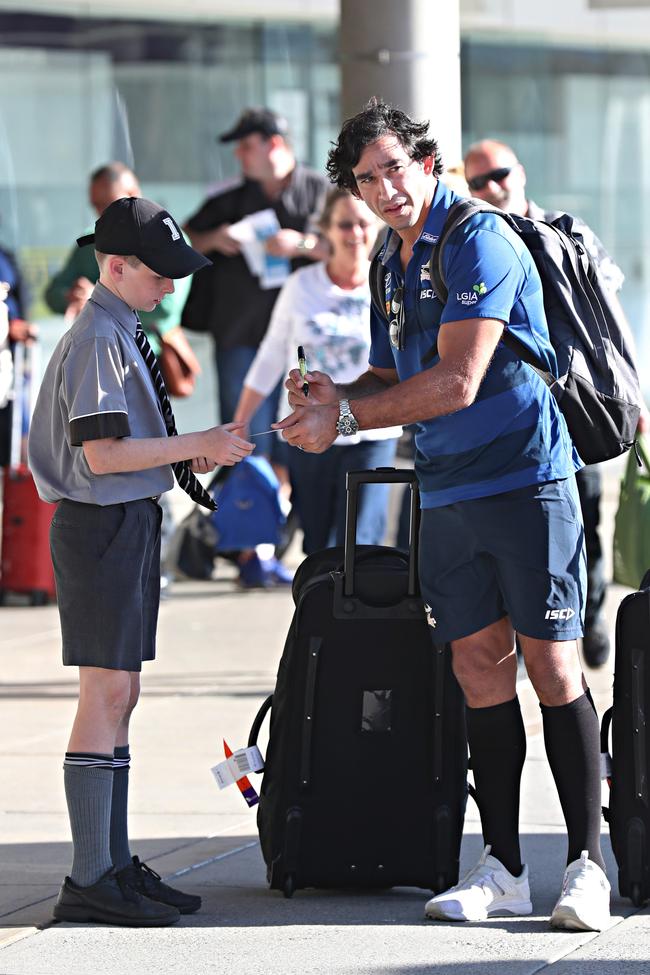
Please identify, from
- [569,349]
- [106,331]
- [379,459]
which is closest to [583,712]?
[569,349]

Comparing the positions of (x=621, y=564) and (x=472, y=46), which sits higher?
(x=472, y=46)

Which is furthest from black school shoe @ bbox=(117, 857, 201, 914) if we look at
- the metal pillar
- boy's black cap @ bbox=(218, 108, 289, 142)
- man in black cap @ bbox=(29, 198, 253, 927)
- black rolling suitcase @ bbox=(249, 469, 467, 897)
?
boy's black cap @ bbox=(218, 108, 289, 142)

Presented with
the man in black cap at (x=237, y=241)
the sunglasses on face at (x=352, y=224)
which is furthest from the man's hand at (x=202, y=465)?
the man in black cap at (x=237, y=241)

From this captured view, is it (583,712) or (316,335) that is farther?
(316,335)

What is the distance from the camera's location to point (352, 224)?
22.0 feet

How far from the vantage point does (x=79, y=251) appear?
9.00 m

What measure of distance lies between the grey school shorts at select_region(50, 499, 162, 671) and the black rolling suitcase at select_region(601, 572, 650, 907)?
118cm

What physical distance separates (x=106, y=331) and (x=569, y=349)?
1133mm

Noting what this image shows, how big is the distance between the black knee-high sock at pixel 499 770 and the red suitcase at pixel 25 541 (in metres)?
4.99

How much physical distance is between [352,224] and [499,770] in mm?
2974

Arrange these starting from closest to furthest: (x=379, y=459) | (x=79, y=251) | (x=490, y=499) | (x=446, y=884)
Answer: (x=490, y=499) → (x=446, y=884) → (x=379, y=459) → (x=79, y=251)

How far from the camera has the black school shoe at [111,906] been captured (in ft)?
13.6

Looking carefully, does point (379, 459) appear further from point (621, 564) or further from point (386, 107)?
point (386, 107)

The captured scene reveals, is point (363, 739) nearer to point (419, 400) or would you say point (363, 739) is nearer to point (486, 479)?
point (486, 479)
